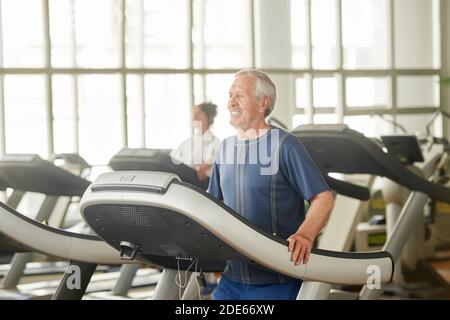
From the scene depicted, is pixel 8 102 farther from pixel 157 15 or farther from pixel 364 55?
pixel 364 55

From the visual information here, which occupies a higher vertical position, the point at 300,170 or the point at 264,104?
the point at 264,104

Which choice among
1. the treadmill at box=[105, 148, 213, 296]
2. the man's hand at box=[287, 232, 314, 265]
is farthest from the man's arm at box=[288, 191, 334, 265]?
the treadmill at box=[105, 148, 213, 296]

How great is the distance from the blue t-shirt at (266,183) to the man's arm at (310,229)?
0.02m

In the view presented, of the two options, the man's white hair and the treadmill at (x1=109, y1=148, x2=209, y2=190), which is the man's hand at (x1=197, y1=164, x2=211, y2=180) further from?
the man's white hair

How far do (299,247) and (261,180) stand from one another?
0.23 m

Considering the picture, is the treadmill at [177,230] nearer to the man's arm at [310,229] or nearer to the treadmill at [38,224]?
the man's arm at [310,229]

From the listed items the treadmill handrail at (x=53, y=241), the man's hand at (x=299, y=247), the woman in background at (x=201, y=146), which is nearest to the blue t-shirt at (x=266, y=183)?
the man's hand at (x=299, y=247)

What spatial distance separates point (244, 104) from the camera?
7.04ft

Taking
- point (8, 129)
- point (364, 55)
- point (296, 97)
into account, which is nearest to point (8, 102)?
point (8, 129)

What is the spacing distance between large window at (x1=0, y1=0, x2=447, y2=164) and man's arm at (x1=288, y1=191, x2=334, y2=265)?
1.83 m

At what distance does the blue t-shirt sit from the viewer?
2.07m

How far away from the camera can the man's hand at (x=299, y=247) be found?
76.4 inches

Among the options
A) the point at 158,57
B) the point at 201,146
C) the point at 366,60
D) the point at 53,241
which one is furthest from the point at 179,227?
the point at 366,60

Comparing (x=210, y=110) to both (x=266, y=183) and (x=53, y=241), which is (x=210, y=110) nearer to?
(x=53, y=241)
